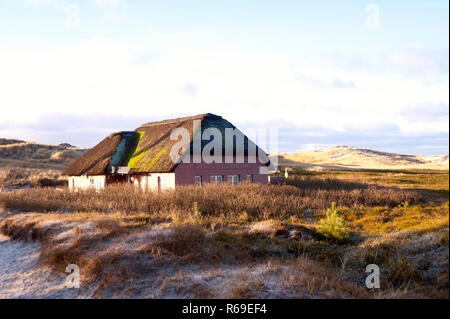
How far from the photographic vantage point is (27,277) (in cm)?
834

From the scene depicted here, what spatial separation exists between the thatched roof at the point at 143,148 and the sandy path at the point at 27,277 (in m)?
12.4

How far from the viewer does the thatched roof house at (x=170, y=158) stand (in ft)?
75.8

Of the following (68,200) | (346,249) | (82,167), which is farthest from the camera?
(82,167)

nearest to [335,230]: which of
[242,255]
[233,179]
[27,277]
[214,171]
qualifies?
[242,255]

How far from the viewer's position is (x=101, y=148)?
31422 mm

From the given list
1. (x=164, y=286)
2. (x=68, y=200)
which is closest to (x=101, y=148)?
(x=68, y=200)

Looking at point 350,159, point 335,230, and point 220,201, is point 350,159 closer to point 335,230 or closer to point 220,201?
point 220,201

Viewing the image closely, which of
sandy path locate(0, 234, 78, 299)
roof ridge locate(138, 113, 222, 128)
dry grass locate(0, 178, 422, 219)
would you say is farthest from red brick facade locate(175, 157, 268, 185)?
sandy path locate(0, 234, 78, 299)

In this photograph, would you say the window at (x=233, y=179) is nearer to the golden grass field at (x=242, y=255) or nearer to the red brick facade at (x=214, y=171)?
the red brick facade at (x=214, y=171)

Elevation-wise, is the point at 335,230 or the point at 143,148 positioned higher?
the point at 143,148

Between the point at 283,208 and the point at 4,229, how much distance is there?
10.3 metres

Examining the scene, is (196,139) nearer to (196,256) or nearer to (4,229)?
(4,229)

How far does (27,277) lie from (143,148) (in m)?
20.3

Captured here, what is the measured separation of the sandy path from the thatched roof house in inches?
483
